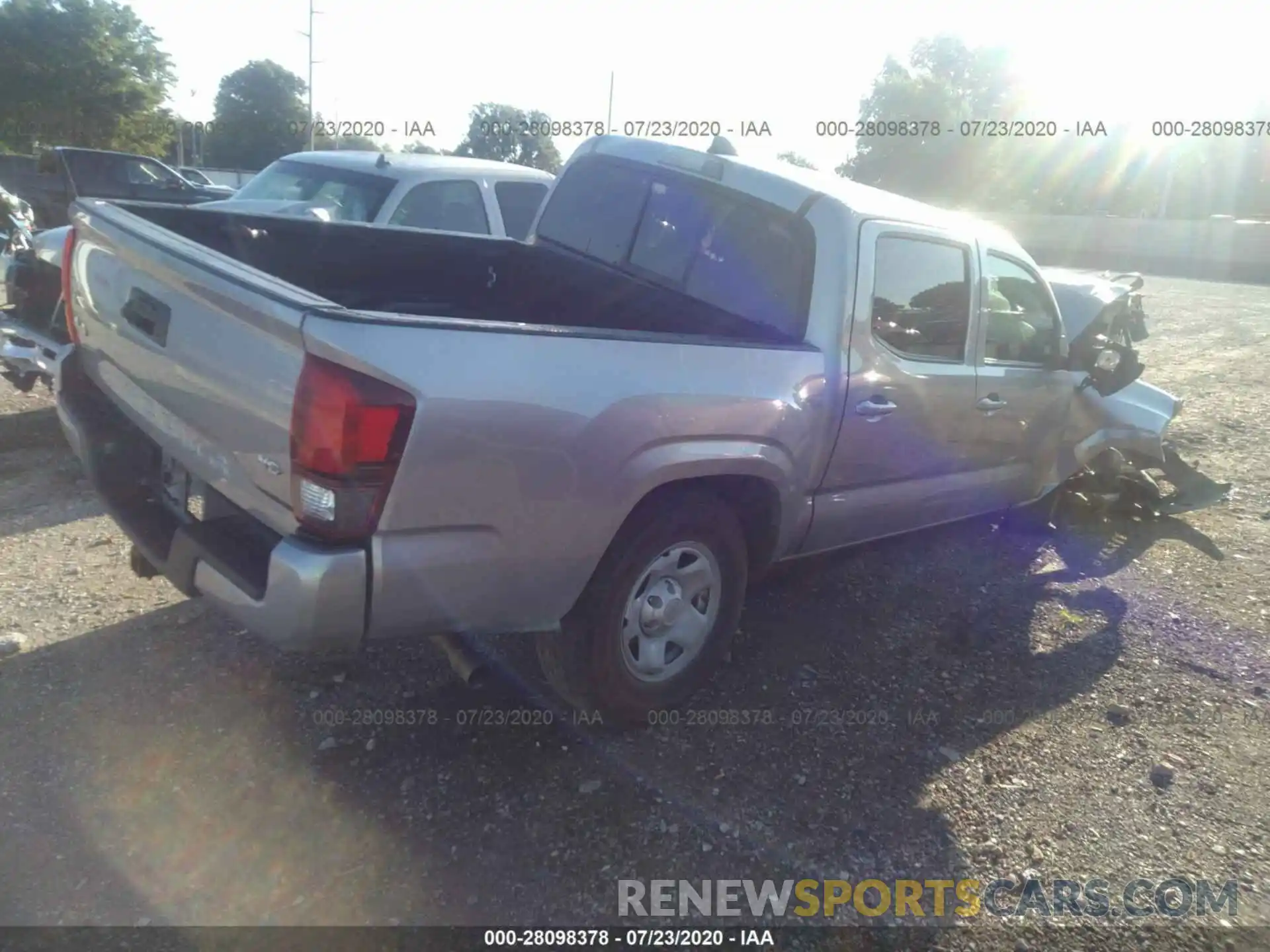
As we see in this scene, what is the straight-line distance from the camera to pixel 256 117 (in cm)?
5706

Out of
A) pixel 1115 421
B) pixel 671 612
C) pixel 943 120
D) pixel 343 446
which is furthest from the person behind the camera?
pixel 943 120

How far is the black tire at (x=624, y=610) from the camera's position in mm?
3088

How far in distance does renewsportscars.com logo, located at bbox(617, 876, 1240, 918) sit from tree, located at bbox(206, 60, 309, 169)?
158 ft

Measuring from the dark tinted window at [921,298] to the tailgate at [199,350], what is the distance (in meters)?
2.24

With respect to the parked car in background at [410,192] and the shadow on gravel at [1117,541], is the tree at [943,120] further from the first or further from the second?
the shadow on gravel at [1117,541]

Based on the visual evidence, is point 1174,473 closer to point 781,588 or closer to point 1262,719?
point 1262,719

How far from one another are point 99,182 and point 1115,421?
50.5 ft

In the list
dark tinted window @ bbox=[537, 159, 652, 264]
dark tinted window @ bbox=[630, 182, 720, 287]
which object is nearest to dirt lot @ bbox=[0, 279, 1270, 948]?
dark tinted window @ bbox=[630, 182, 720, 287]

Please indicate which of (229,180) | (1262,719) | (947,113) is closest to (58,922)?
(1262,719)

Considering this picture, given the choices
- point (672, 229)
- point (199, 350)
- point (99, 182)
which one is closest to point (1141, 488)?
point (672, 229)

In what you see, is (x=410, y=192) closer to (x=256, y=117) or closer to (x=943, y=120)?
(x=943, y=120)

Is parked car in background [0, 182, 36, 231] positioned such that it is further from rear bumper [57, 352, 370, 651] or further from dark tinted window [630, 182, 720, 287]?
dark tinted window [630, 182, 720, 287]

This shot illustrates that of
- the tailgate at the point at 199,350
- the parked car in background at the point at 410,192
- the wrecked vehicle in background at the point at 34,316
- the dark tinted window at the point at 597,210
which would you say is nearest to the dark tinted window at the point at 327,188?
the parked car in background at the point at 410,192

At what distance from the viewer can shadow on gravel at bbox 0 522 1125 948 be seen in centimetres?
264
